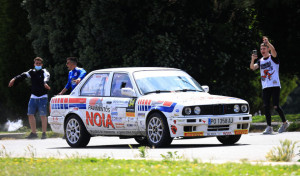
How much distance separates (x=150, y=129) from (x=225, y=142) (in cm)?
171

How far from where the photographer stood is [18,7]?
34.1 meters

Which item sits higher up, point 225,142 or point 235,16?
point 235,16

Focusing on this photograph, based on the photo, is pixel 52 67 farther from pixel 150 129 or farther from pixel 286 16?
pixel 150 129

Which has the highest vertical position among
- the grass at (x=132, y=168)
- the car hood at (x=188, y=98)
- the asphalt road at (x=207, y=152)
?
the car hood at (x=188, y=98)

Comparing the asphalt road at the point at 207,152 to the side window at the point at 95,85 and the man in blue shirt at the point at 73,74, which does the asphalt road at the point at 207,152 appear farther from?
the man in blue shirt at the point at 73,74

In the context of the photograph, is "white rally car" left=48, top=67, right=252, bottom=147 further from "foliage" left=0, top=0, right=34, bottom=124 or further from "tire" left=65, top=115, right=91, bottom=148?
"foliage" left=0, top=0, right=34, bottom=124

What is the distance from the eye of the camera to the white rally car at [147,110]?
538 inches

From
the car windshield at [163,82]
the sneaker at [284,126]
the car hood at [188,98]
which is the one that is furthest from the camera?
the sneaker at [284,126]

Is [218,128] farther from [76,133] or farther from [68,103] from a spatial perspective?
[68,103]

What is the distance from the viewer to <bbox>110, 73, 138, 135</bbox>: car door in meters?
14.6

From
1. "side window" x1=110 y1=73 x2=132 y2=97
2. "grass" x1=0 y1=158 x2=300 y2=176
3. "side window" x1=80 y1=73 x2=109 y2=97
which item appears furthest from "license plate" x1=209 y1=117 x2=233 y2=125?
"grass" x1=0 y1=158 x2=300 y2=176

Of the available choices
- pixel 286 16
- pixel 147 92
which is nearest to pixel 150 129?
pixel 147 92

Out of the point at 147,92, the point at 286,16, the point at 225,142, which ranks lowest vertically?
the point at 225,142

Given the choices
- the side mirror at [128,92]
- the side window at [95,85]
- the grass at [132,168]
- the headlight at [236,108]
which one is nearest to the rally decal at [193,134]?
the headlight at [236,108]
